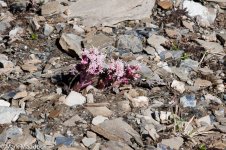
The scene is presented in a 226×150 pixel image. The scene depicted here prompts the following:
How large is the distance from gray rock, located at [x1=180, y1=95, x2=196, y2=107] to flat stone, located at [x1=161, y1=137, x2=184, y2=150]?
863 mm

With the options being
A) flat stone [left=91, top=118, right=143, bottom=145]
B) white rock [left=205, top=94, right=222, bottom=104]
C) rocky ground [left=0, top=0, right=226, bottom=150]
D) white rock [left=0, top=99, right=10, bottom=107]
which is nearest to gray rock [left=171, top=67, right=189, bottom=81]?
rocky ground [left=0, top=0, right=226, bottom=150]

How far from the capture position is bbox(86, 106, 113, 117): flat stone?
6.71 m

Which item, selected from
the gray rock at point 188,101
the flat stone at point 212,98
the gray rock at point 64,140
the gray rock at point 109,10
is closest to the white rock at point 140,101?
the gray rock at point 188,101

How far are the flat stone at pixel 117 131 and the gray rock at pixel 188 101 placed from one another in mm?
1111

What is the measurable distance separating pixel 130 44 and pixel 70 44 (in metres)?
1.09

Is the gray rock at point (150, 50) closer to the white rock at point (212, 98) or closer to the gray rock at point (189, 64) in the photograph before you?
the gray rock at point (189, 64)

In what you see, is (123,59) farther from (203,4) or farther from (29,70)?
(203,4)

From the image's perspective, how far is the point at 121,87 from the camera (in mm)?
7219

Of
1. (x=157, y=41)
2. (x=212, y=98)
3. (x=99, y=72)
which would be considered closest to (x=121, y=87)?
(x=99, y=72)

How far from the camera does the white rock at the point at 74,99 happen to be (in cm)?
680

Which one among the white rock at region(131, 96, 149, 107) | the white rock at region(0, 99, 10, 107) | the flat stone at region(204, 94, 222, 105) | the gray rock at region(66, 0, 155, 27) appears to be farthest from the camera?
the gray rock at region(66, 0, 155, 27)

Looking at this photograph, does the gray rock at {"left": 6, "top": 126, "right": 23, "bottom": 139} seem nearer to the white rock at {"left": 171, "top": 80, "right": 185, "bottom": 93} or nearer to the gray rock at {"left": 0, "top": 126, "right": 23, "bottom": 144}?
the gray rock at {"left": 0, "top": 126, "right": 23, "bottom": 144}

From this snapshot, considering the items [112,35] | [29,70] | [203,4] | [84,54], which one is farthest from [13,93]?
[203,4]

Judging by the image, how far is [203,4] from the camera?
995 centimetres
